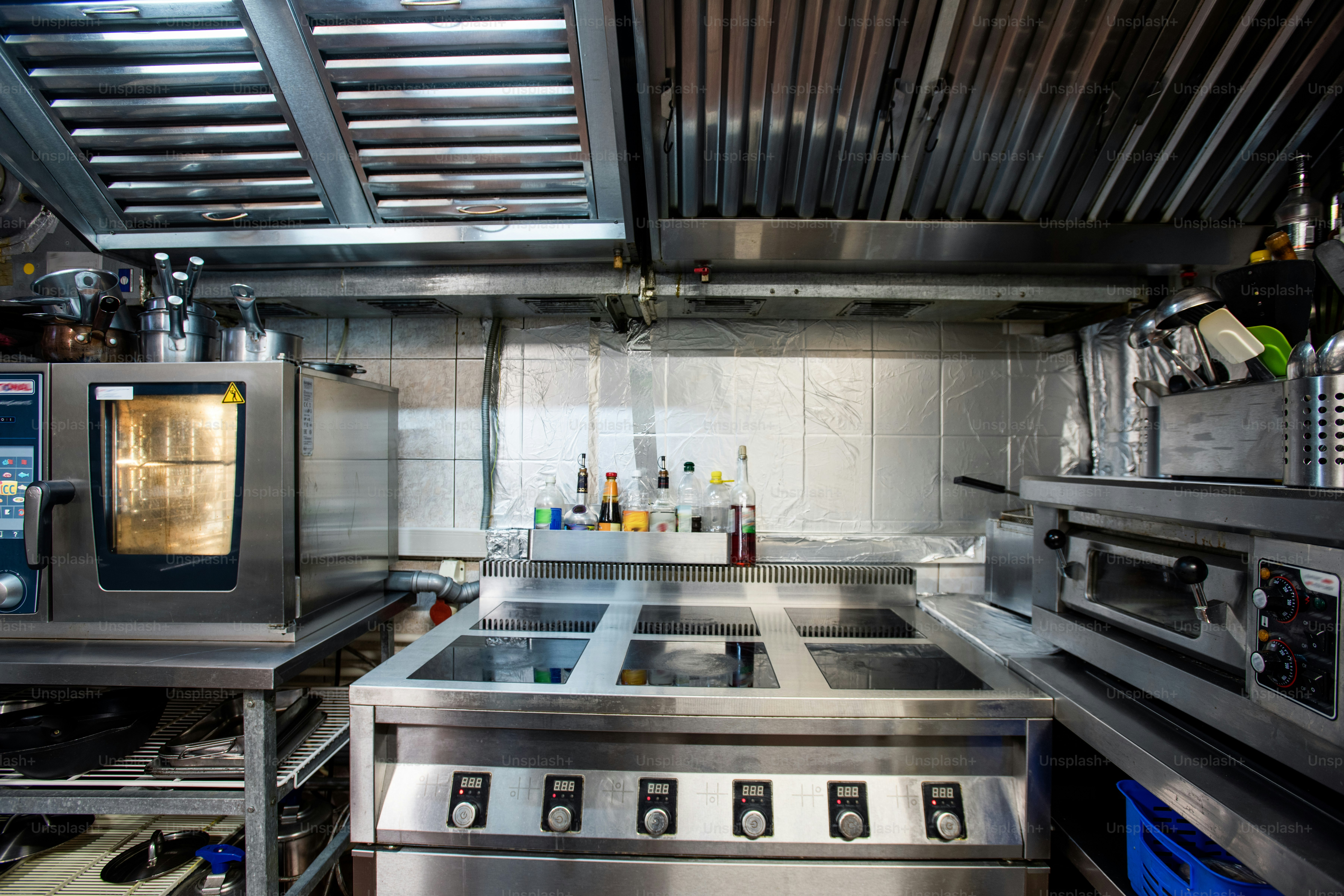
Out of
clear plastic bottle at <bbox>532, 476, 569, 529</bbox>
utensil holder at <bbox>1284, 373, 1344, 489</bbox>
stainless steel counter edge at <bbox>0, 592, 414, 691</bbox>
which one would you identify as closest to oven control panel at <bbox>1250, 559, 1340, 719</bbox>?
utensil holder at <bbox>1284, 373, 1344, 489</bbox>

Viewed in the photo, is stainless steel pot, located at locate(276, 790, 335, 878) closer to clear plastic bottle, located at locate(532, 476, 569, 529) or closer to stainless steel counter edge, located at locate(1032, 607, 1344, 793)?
clear plastic bottle, located at locate(532, 476, 569, 529)

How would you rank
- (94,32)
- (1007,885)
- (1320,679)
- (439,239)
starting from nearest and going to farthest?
(1320,679), (1007,885), (94,32), (439,239)

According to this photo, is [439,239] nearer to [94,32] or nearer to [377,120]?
[377,120]

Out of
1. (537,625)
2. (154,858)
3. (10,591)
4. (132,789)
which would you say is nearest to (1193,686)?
(537,625)

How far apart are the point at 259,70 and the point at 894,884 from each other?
7.38ft

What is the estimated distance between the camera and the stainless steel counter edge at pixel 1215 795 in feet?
2.14

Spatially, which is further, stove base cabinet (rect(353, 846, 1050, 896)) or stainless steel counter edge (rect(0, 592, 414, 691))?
stainless steel counter edge (rect(0, 592, 414, 691))

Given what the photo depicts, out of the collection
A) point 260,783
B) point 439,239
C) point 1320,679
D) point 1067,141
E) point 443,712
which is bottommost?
point 260,783

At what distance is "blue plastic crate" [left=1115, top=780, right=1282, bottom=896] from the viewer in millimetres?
799

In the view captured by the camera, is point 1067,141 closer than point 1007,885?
No

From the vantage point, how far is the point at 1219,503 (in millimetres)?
858

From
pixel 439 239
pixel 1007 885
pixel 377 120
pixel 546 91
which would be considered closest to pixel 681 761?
pixel 1007 885

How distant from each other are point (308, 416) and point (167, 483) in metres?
0.36

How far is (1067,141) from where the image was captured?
1465 millimetres
